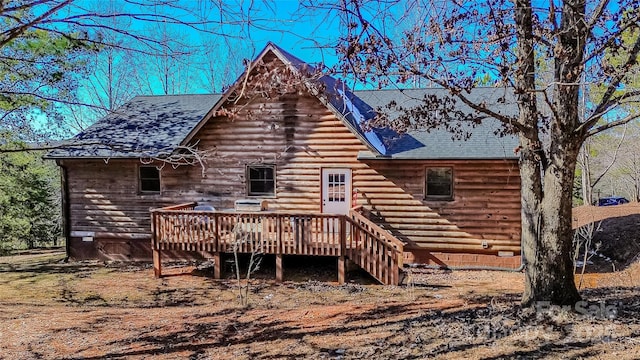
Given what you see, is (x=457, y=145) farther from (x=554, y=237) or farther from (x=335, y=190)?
(x=554, y=237)

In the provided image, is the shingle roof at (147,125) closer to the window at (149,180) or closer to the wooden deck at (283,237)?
the window at (149,180)

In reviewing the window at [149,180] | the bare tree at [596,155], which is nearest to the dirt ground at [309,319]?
the window at [149,180]

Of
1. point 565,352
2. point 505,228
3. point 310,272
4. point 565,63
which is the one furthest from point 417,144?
point 565,352

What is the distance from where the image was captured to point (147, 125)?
1427 cm

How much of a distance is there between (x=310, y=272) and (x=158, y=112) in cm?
821

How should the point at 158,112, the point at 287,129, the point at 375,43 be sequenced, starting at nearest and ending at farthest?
the point at 375,43
the point at 287,129
the point at 158,112

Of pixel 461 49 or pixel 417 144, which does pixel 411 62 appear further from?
pixel 417 144

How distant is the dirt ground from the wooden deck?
645 mm

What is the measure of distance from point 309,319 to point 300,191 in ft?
20.2

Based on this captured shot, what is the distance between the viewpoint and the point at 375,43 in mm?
4625

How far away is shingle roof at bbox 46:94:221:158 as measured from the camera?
506 inches

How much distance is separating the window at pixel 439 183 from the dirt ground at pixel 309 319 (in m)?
2.09

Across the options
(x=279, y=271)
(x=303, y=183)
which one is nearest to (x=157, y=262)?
(x=279, y=271)

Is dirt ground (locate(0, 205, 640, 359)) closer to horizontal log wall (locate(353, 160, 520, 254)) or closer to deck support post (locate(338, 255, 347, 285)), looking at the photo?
deck support post (locate(338, 255, 347, 285))
